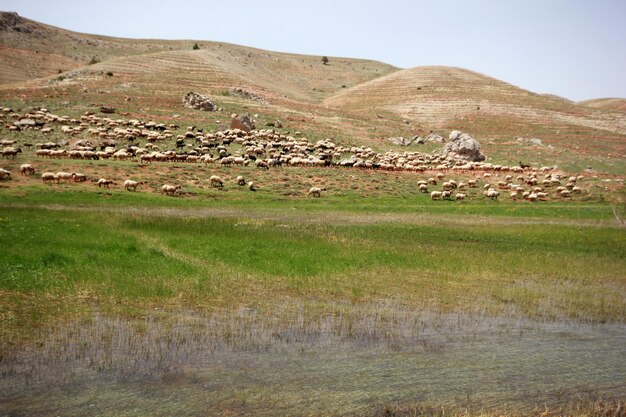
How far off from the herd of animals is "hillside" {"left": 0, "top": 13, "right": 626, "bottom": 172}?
20.1 ft

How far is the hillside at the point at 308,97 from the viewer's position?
76.0 meters

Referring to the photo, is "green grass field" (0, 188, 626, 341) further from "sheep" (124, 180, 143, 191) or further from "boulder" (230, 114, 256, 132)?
"boulder" (230, 114, 256, 132)

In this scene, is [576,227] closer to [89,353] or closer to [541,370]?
[541,370]

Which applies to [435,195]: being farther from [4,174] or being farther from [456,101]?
[456,101]

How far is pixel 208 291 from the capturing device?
1816cm

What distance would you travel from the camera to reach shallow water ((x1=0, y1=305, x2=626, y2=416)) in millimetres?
10617

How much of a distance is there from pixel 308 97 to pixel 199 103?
163 ft

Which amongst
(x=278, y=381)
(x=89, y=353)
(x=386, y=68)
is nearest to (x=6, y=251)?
(x=89, y=353)

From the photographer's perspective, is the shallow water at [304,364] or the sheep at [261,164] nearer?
the shallow water at [304,364]

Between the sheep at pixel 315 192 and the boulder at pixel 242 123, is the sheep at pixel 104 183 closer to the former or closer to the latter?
the sheep at pixel 315 192

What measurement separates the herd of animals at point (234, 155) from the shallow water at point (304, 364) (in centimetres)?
2887

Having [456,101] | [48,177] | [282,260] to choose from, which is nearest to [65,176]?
[48,177]

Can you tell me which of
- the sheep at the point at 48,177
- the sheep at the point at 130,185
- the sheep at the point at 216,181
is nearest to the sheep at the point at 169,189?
the sheep at the point at 130,185

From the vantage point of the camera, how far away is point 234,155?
57125 mm
